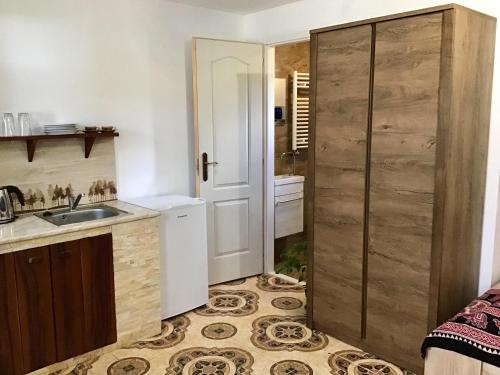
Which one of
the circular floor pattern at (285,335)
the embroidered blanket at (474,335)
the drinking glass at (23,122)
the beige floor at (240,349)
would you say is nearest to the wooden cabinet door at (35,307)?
the beige floor at (240,349)

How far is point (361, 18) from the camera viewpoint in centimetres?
325

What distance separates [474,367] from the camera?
1998 mm

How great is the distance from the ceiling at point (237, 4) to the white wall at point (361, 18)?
0.09m

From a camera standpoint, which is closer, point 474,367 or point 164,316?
point 474,367

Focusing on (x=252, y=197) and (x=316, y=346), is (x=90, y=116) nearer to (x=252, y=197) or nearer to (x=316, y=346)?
(x=252, y=197)

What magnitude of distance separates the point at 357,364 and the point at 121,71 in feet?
8.73

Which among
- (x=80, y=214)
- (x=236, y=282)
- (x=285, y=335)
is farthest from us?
(x=236, y=282)

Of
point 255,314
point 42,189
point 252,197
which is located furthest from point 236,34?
point 255,314

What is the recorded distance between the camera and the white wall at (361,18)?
2.68 meters

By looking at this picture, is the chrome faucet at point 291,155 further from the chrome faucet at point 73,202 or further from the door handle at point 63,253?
the door handle at point 63,253

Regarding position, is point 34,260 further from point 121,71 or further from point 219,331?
point 121,71

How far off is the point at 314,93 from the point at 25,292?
207 cm

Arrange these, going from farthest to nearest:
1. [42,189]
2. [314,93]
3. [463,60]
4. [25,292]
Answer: [42,189] → [314,93] → [25,292] → [463,60]

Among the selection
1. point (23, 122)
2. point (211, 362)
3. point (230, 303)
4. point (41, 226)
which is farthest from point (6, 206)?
point (230, 303)
